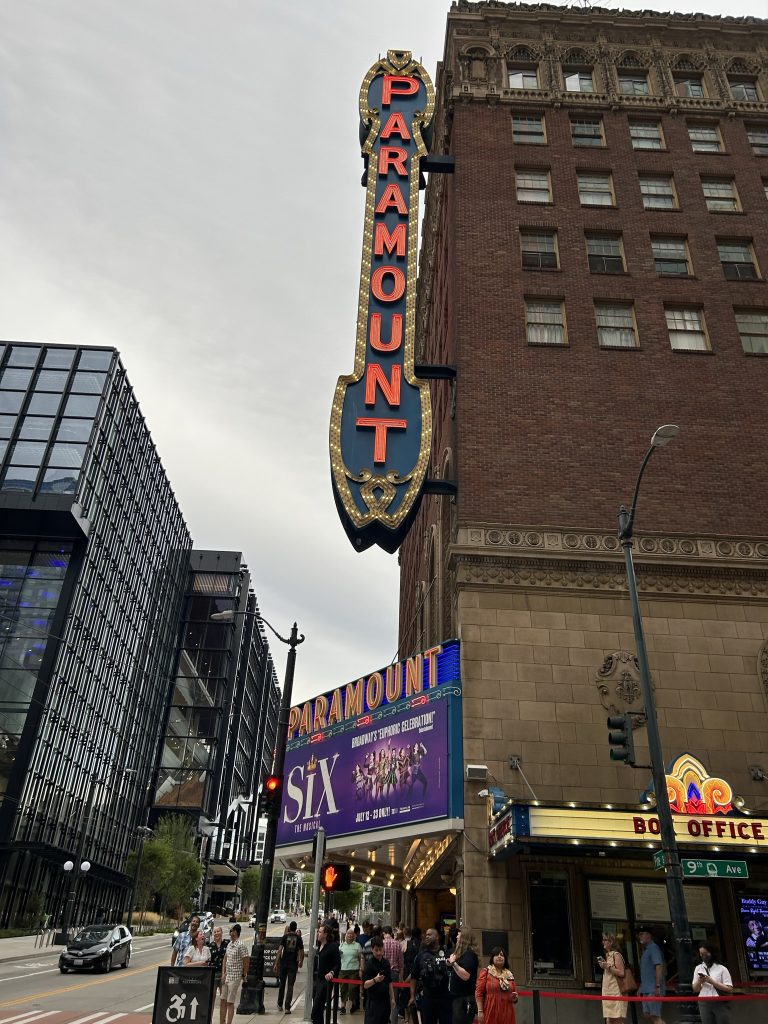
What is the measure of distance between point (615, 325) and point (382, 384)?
8558 millimetres

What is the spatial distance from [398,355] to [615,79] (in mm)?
17842

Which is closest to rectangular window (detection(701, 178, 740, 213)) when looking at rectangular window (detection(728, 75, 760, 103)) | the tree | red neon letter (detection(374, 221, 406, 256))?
rectangular window (detection(728, 75, 760, 103))

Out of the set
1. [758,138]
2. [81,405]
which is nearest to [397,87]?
[758,138]

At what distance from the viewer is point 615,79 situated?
110 ft

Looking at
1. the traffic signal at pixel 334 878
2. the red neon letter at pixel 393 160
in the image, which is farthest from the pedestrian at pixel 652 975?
the red neon letter at pixel 393 160

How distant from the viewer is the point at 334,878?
15.1 metres

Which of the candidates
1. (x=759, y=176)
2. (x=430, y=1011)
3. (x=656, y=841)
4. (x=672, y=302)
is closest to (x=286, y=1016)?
(x=430, y=1011)

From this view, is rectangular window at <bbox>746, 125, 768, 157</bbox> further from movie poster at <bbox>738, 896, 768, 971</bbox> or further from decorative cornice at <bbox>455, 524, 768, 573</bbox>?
movie poster at <bbox>738, 896, 768, 971</bbox>

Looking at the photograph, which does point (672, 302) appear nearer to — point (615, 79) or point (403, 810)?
point (615, 79)

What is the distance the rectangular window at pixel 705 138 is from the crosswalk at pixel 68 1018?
114 ft

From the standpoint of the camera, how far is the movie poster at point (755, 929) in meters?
17.0

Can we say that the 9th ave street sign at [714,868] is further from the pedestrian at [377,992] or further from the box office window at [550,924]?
the pedestrian at [377,992]

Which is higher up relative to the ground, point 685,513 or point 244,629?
point 244,629

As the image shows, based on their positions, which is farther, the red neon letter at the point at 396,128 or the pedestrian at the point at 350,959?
the red neon letter at the point at 396,128
